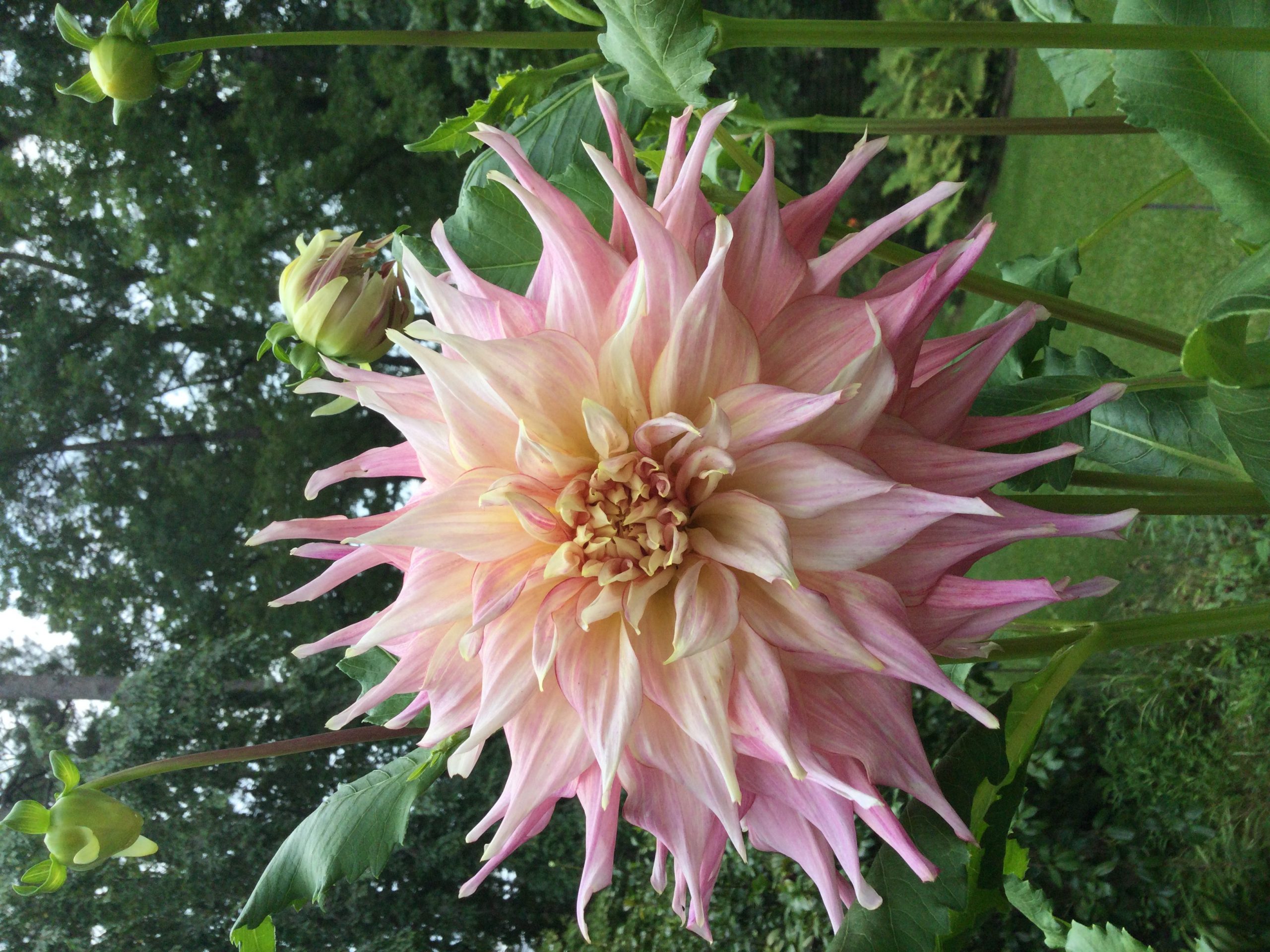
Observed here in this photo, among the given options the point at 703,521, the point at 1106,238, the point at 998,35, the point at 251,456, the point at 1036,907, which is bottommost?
the point at 1036,907

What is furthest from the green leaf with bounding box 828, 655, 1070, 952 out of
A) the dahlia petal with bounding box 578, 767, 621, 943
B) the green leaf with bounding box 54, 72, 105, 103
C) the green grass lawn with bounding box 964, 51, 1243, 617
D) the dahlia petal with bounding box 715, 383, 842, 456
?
the green grass lawn with bounding box 964, 51, 1243, 617

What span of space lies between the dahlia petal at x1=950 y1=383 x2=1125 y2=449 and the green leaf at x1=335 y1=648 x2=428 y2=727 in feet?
1.51

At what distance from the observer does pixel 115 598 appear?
15.5ft

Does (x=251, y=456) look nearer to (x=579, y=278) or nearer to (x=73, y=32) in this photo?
(x=73, y=32)

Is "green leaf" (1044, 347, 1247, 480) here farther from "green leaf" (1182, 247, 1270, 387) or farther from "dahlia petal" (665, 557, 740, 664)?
"dahlia petal" (665, 557, 740, 664)

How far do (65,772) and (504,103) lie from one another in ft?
2.14

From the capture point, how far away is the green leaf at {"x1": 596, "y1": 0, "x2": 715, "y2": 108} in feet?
1.65

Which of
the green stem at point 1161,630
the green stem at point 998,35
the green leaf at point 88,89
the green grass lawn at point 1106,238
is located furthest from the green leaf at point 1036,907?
the green grass lawn at point 1106,238

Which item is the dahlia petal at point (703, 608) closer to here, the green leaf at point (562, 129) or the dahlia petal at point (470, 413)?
the dahlia petal at point (470, 413)

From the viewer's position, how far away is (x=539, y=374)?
0.46m

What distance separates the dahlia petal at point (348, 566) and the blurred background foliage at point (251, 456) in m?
2.38

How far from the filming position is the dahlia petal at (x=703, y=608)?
43cm

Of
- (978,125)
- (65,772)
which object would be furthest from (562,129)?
(65,772)

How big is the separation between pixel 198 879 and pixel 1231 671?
324 cm
